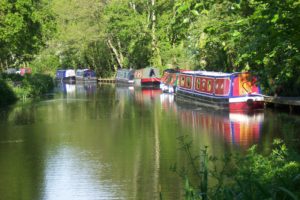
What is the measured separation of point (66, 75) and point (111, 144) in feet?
155

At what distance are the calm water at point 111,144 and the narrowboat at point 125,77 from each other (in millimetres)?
20377

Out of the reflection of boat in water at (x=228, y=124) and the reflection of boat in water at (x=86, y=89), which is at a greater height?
the reflection of boat in water at (x=228, y=124)

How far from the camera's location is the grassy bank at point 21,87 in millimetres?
30589

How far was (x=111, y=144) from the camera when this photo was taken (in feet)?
53.5

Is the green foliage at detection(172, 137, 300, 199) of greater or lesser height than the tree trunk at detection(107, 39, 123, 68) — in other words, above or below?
below

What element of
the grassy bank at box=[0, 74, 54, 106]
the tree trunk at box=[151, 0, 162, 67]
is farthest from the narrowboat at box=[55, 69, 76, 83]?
the grassy bank at box=[0, 74, 54, 106]

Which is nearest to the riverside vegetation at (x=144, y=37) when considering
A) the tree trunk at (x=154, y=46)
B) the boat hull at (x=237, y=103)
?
the tree trunk at (x=154, y=46)

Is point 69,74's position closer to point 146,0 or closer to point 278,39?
point 146,0

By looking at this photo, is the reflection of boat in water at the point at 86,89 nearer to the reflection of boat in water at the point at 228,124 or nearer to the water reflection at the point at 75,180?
the reflection of boat in water at the point at 228,124

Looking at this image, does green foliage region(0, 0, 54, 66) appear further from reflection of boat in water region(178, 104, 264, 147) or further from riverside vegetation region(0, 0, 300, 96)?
reflection of boat in water region(178, 104, 264, 147)

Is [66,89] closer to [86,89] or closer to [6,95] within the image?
[86,89]

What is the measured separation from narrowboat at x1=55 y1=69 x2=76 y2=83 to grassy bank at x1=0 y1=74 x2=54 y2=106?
55.7ft

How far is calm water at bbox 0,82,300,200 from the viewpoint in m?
10.8

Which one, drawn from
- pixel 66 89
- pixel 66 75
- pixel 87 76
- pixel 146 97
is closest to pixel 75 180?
pixel 146 97
